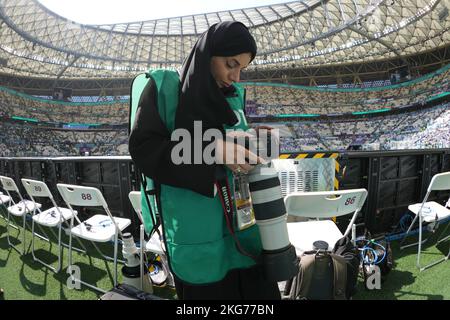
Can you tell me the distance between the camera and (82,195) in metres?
2.52

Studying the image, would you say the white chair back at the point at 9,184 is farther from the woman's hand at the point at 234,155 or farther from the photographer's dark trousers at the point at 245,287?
the woman's hand at the point at 234,155

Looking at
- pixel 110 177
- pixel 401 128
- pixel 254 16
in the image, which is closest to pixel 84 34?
pixel 254 16

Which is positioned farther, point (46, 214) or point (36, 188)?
point (46, 214)

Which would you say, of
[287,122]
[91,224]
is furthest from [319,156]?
[287,122]

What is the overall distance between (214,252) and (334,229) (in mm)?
1815

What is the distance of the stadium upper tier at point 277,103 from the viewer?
34.1 meters

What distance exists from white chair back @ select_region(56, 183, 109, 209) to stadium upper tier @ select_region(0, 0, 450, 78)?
27.8 meters

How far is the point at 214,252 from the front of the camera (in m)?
0.87

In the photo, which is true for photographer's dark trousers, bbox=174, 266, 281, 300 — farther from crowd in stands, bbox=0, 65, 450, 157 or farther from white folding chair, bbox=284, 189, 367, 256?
crowd in stands, bbox=0, 65, 450, 157

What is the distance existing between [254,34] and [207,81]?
109ft

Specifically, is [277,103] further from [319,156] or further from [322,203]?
[322,203]

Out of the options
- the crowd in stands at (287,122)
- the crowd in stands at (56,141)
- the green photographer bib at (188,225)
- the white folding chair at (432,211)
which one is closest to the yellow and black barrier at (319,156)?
the white folding chair at (432,211)

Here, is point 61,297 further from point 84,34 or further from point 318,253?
point 84,34

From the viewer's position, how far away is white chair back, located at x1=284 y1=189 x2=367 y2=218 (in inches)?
76.1
